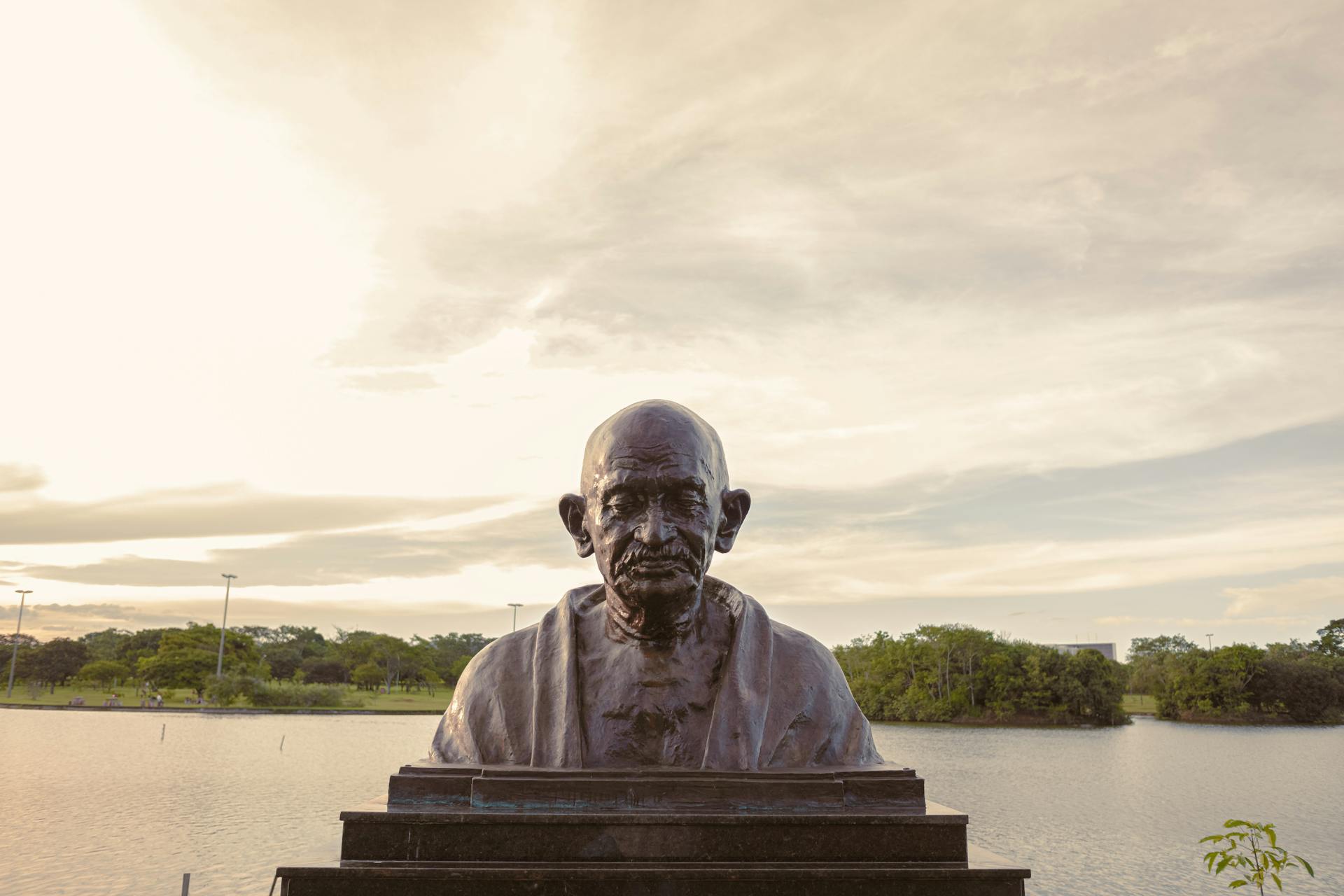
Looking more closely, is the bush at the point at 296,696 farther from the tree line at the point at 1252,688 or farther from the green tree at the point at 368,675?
the tree line at the point at 1252,688

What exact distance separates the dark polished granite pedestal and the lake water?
0.99ft

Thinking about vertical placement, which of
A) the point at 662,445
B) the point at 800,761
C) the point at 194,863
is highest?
the point at 662,445

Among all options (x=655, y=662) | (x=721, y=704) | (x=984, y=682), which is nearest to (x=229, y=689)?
(x=984, y=682)

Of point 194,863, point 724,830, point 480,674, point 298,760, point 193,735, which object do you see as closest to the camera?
point 724,830

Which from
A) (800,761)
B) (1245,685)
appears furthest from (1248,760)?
(800,761)

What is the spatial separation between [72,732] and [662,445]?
48.8 metres

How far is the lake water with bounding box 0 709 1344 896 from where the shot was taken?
1759cm

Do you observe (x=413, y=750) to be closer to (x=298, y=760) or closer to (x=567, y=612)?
(x=298, y=760)

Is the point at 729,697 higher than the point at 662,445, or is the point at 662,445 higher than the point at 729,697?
the point at 662,445

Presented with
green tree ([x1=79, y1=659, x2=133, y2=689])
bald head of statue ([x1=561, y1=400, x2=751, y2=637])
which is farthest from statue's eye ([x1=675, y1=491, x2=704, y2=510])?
green tree ([x1=79, y1=659, x2=133, y2=689])

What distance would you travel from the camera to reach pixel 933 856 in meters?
3.61

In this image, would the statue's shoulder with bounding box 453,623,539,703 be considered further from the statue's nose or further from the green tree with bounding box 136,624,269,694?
the green tree with bounding box 136,624,269,694

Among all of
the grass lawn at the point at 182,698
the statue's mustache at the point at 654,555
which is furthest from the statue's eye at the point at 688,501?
the grass lawn at the point at 182,698

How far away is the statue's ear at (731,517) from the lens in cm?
426
